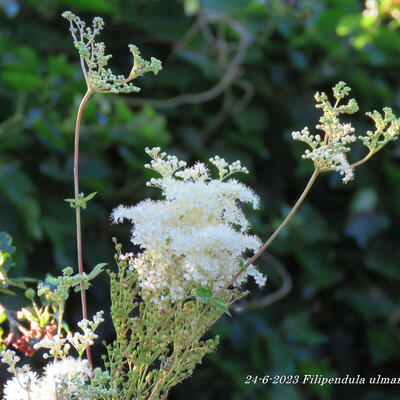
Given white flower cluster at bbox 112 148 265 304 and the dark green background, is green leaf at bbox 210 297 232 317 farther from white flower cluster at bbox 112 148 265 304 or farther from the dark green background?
the dark green background

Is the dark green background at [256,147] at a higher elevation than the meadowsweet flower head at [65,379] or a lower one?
higher

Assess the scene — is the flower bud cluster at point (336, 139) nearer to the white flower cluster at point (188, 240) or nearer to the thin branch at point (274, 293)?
the white flower cluster at point (188, 240)

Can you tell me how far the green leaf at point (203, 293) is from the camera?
0.38 meters

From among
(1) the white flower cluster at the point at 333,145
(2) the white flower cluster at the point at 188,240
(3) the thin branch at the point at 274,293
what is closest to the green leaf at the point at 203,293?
(2) the white flower cluster at the point at 188,240

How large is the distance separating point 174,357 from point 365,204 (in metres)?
1.64

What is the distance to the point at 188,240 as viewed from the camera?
0.37 meters

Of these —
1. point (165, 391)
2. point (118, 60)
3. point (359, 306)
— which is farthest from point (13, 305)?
point (359, 306)

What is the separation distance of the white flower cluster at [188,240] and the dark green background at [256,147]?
1.22 metres

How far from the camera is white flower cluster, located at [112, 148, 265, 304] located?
0.38 metres

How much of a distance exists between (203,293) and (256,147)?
1.59 metres

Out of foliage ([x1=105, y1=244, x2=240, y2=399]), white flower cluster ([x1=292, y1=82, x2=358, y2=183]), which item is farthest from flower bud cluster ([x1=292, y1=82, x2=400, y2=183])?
foliage ([x1=105, y1=244, x2=240, y2=399])

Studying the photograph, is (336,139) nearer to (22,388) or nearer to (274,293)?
(22,388)

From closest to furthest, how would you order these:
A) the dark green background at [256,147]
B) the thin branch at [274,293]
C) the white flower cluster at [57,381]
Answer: the white flower cluster at [57,381]
the dark green background at [256,147]
the thin branch at [274,293]

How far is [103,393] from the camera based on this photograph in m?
0.36
